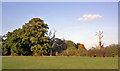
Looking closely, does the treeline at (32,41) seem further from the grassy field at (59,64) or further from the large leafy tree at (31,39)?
the grassy field at (59,64)

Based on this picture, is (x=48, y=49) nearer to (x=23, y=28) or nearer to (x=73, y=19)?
(x=23, y=28)

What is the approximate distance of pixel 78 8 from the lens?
55.2 feet

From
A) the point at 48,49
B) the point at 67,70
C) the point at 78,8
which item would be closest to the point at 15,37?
the point at 48,49

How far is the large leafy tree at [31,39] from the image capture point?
22.7 m

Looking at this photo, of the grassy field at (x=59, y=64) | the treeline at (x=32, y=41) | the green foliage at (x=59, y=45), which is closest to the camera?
the grassy field at (x=59, y=64)

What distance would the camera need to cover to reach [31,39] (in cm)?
2284

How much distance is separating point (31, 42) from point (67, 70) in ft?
59.6

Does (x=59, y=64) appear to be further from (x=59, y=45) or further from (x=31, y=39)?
(x=59, y=45)

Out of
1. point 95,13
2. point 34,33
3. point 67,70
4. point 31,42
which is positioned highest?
point 95,13

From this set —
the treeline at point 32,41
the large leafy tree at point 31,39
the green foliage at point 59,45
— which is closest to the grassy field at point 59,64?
the treeline at point 32,41

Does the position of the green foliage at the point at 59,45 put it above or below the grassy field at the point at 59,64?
above

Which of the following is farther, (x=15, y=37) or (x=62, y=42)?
(x=62, y=42)

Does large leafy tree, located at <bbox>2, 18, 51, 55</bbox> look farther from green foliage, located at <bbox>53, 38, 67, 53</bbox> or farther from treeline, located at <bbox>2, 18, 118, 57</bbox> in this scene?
green foliage, located at <bbox>53, 38, 67, 53</bbox>

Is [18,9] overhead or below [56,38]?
overhead
